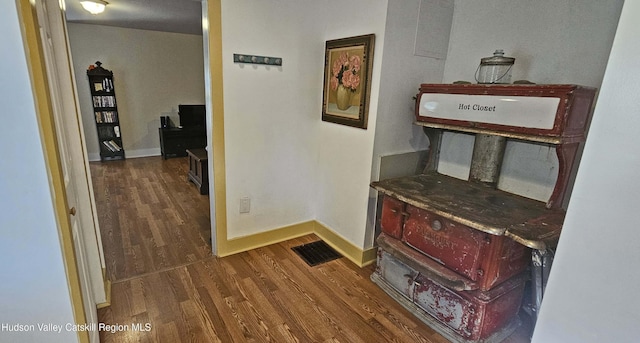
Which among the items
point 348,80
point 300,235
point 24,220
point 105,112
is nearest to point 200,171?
point 300,235

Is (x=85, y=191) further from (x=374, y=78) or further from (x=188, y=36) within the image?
(x=188, y=36)

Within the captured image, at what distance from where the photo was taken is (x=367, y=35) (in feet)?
6.99

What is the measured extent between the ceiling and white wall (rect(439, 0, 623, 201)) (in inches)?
93.5

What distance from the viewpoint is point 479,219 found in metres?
1.53

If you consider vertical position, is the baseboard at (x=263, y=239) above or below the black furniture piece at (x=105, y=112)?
below

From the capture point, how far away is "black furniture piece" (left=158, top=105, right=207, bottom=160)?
5.45m

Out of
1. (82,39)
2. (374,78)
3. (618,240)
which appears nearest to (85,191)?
(374,78)

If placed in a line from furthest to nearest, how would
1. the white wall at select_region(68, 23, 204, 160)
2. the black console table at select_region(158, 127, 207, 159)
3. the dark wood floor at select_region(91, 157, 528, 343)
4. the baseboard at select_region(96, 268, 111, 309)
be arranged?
1. the black console table at select_region(158, 127, 207, 159)
2. the white wall at select_region(68, 23, 204, 160)
3. the baseboard at select_region(96, 268, 111, 309)
4. the dark wood floor at select_region(91, 157, 528, 343)

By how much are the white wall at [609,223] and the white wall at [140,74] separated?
6206 millimetres

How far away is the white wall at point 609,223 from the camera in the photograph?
2.30 ft

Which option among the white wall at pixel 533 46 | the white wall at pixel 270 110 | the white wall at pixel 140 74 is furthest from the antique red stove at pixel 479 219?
the white wall at pixel 140 74

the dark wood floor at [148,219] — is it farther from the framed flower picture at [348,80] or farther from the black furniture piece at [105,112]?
the framed flower picture at [348,80]

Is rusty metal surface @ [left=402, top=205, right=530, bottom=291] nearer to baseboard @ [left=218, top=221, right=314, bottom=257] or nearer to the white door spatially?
baseboard @ [left=218, top=221, right=314, bottom=257]

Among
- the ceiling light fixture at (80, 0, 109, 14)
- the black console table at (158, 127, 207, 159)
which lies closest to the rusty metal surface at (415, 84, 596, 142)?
the ceiling light fixture at (80, 0, 109, 14)
